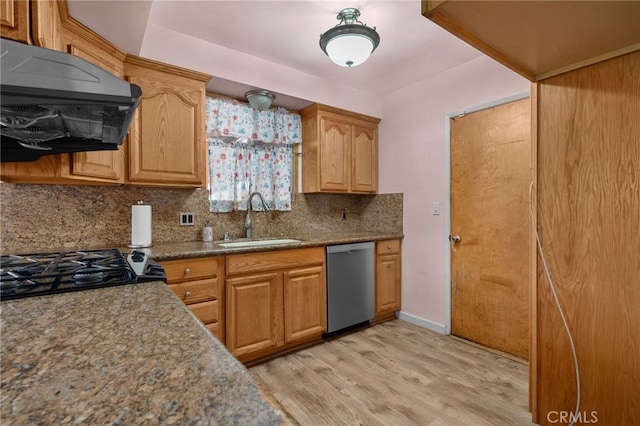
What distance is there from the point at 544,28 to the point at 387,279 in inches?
96.9

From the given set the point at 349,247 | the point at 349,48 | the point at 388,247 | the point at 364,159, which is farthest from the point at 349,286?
the point at 349,48

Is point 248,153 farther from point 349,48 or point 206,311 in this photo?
point 206,311

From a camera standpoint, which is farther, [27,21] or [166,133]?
[166,133]

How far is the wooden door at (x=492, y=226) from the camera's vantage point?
234 centimetres

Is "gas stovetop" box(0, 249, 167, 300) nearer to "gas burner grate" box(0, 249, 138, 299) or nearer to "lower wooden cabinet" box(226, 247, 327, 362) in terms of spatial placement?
"gas burner grate" box(0, 249, 138, 299)

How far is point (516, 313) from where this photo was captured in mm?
2379

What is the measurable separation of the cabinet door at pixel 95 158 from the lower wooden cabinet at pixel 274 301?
35.9 inches

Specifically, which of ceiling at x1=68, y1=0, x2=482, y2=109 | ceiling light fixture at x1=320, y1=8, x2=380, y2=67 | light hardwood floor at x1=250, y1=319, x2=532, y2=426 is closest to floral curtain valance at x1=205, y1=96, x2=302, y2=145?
ceiling at x1=68, y1=0, x2=482, y2=109

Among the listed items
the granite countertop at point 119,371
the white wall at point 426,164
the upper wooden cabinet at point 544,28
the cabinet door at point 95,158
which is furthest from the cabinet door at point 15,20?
the white wall at point 426,164

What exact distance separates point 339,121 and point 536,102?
194 centimetres

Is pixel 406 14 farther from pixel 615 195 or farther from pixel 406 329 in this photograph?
pixel 406 329

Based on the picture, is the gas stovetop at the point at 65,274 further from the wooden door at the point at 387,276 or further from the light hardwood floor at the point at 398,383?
the wooden door at the point at 387,276

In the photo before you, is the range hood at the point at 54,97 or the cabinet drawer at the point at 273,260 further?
the cabinet drawer at the point at 273,260

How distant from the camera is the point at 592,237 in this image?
1276 millimetres
